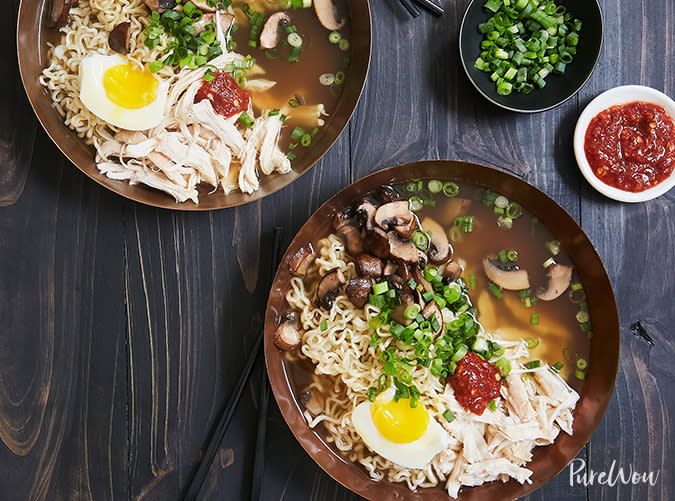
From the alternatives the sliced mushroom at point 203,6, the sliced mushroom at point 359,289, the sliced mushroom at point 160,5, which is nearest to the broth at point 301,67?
the sliced mushroom at point 203,6

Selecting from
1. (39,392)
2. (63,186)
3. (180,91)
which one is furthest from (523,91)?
(39,392)

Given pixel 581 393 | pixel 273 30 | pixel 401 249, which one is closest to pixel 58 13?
pixel 273 30

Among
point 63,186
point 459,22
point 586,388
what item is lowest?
point 586,388

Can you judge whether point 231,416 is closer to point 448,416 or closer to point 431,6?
point 448,416

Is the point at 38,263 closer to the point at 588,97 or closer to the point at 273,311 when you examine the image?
the point at 273,311

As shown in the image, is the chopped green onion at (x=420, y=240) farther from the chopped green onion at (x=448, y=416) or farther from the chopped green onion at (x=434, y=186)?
the chopped green onion at (x=448, y=416)

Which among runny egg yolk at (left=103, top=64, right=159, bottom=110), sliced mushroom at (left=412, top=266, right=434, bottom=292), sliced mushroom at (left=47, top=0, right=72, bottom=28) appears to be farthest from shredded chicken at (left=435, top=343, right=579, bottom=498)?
sliced mushroom at (left=47, top=0, right=72, bottom=28)

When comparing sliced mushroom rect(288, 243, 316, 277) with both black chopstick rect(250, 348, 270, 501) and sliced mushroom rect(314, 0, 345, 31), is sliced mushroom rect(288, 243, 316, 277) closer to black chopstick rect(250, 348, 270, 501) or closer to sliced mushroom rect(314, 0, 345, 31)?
black chopstick rect(250, 348, 270, 501)
